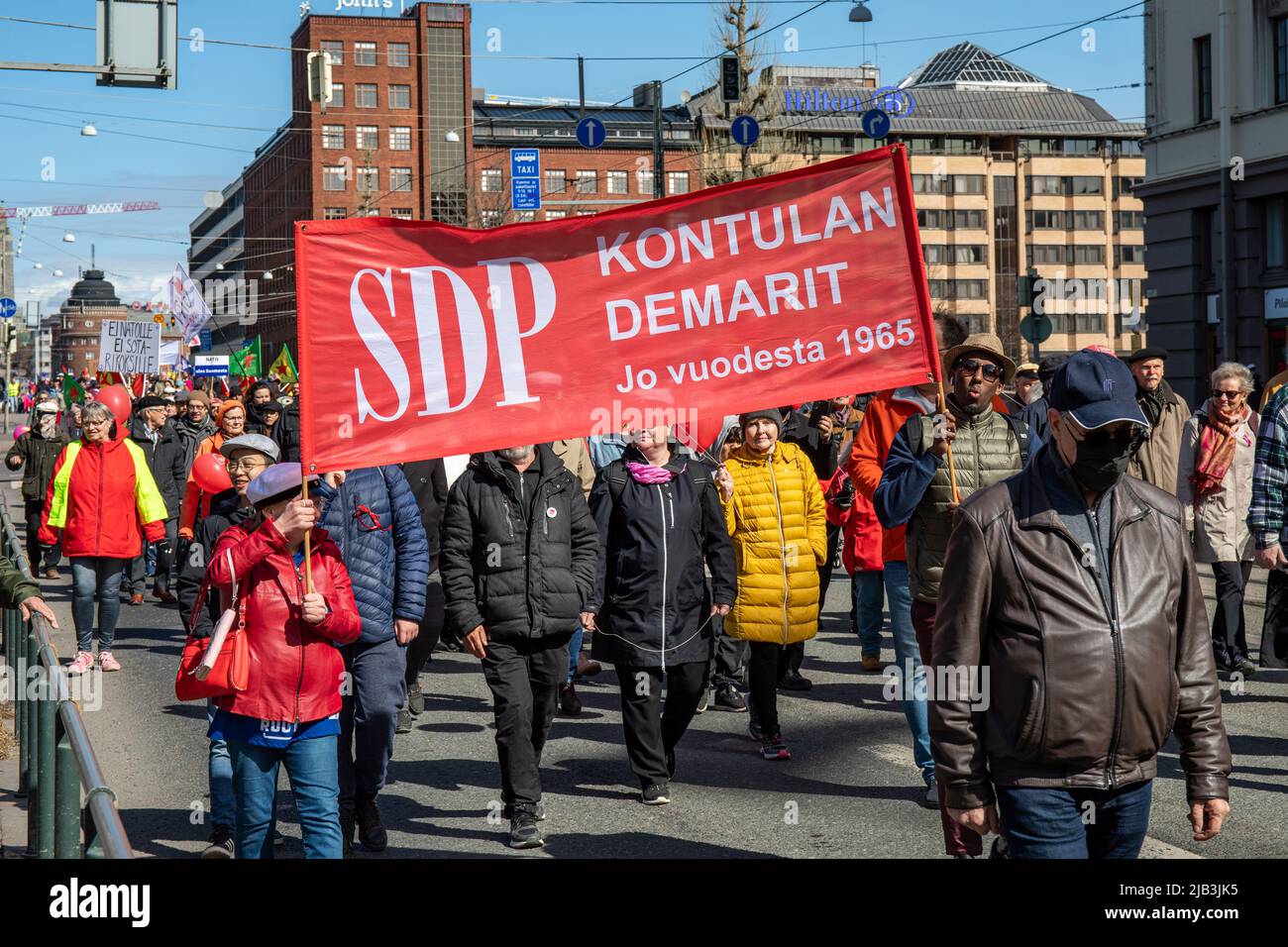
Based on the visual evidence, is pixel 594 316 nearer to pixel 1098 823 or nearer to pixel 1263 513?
pixel 1098 823

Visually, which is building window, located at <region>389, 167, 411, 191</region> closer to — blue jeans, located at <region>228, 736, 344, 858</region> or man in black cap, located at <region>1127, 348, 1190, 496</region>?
man in black cap, located at <region>1127, 348, 1190, 496</region>

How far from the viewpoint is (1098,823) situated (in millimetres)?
4406

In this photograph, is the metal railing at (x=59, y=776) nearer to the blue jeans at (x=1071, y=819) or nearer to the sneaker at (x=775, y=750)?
the blue jeans at (x=1071, y=819)

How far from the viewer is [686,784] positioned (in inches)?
324

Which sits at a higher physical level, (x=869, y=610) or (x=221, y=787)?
(x=869, y=610)

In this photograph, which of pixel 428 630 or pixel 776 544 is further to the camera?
pixel 428 630

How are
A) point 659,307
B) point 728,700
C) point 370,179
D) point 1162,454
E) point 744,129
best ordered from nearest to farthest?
point 659,307 < point 728,700 < point 1162,454 < point 744,129 < point 370,179

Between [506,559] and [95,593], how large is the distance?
19.8ft

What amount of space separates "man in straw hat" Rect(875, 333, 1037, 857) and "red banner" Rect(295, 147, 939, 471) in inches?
18.3

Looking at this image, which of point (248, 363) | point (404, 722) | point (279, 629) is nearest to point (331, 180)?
point (248, 363)

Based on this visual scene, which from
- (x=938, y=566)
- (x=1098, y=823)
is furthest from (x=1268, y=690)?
(x=1098, y=823)

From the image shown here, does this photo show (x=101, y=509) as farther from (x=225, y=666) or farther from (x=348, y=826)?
(x=225, y=666)

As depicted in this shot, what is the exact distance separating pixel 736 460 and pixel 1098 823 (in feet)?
15.9
